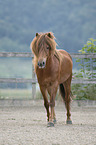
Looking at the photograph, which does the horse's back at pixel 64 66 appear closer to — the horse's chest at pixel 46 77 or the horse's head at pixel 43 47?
the horse's chest at pixel 46 77

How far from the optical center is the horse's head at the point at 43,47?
4379mm

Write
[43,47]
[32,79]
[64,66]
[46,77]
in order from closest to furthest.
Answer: [43,47], [46,77], [64,66], [32,79]

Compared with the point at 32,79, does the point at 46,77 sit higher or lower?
higher

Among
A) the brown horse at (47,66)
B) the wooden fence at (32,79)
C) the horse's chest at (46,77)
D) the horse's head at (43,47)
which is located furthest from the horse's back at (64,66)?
the wooden fence at (32,79)

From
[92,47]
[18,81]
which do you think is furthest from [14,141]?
[92,47]

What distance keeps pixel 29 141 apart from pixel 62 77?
2.20 metres

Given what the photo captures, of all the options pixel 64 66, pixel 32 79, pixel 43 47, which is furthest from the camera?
pixel 32 79

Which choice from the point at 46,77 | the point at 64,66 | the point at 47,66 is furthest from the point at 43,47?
the point at 64,66

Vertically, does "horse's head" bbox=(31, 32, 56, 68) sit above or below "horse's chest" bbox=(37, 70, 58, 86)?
above

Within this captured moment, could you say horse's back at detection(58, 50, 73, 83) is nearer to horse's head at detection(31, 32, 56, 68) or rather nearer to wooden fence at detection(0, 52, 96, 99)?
horse's head at detection(31, 32, 56, 68)

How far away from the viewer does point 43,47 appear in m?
4.47

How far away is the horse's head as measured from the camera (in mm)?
4379

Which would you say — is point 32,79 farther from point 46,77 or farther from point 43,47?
point 43,47

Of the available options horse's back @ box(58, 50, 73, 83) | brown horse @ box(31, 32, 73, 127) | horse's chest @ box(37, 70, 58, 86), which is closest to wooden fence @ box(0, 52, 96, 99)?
horse's back @ box(58, 50, 73, 83)
